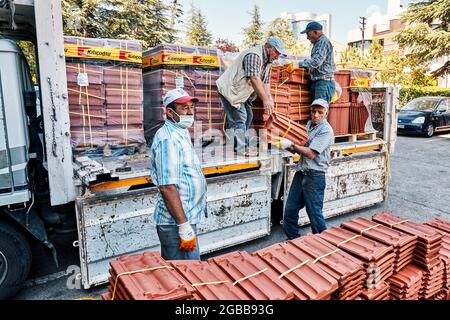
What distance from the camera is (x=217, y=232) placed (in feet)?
15.0

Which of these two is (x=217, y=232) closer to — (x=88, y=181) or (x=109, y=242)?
(x=109, y=242)

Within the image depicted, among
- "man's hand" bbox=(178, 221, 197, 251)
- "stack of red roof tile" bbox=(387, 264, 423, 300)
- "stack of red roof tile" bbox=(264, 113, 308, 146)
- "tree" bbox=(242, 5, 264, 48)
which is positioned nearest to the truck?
"stack of red roof tile" bbox=(264, 113, 308, 146)

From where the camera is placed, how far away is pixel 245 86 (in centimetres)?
496

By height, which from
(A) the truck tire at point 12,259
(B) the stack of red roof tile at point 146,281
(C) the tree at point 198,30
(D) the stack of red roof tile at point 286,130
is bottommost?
(A) the truck tire at point 12,259

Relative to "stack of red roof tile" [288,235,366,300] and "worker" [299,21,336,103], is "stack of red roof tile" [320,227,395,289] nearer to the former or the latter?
"stack of red roof tile" [288,235,366,300]

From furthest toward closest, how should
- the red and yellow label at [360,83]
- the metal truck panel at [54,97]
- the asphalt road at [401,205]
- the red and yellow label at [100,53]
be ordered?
the red and yellow label at [360,83] < the red and yellow label at [100,53] < the asphalt road at [401,205] < the metal truck panel at [54,97]

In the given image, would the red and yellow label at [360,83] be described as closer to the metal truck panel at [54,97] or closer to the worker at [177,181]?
the worker at [177,181]

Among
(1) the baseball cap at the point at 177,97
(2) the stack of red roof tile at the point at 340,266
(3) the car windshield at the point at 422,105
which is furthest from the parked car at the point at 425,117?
(1) the baseball cap at the point at 177,97

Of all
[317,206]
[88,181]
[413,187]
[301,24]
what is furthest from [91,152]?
[301,24]

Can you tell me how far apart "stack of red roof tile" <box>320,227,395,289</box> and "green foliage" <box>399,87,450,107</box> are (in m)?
23.4

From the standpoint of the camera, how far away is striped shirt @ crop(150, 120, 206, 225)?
9.14ft

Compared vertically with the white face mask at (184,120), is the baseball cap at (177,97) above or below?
above

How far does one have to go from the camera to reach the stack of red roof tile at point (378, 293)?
2602 mm

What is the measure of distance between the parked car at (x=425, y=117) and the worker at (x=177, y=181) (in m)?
14.7
